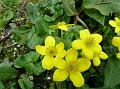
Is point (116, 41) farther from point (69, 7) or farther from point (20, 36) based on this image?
point (20, 36)

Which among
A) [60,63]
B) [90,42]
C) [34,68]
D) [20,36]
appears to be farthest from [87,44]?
[20,36]

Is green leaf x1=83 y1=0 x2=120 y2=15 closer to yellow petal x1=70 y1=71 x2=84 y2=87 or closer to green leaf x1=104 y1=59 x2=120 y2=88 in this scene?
green leaf x1=104 y1=59 x2=120 y2=88

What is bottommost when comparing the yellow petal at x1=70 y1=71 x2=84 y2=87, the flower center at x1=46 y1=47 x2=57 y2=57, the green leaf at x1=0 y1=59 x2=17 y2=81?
the green leaf at x1=0 y1=59 x2=17 y2=81

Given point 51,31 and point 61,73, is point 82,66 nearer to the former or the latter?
point 61,73

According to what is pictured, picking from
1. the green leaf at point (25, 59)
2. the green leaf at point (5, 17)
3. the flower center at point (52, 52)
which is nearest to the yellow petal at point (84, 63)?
the flower center at point (52, 52)

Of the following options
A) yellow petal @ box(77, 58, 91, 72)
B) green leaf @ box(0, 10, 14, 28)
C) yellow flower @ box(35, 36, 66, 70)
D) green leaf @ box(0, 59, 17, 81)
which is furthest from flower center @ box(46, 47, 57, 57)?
green leaf @ box(0, 10, 14, 28)

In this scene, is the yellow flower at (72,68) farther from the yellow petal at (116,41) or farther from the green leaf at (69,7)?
the green leaf at (69,7)
